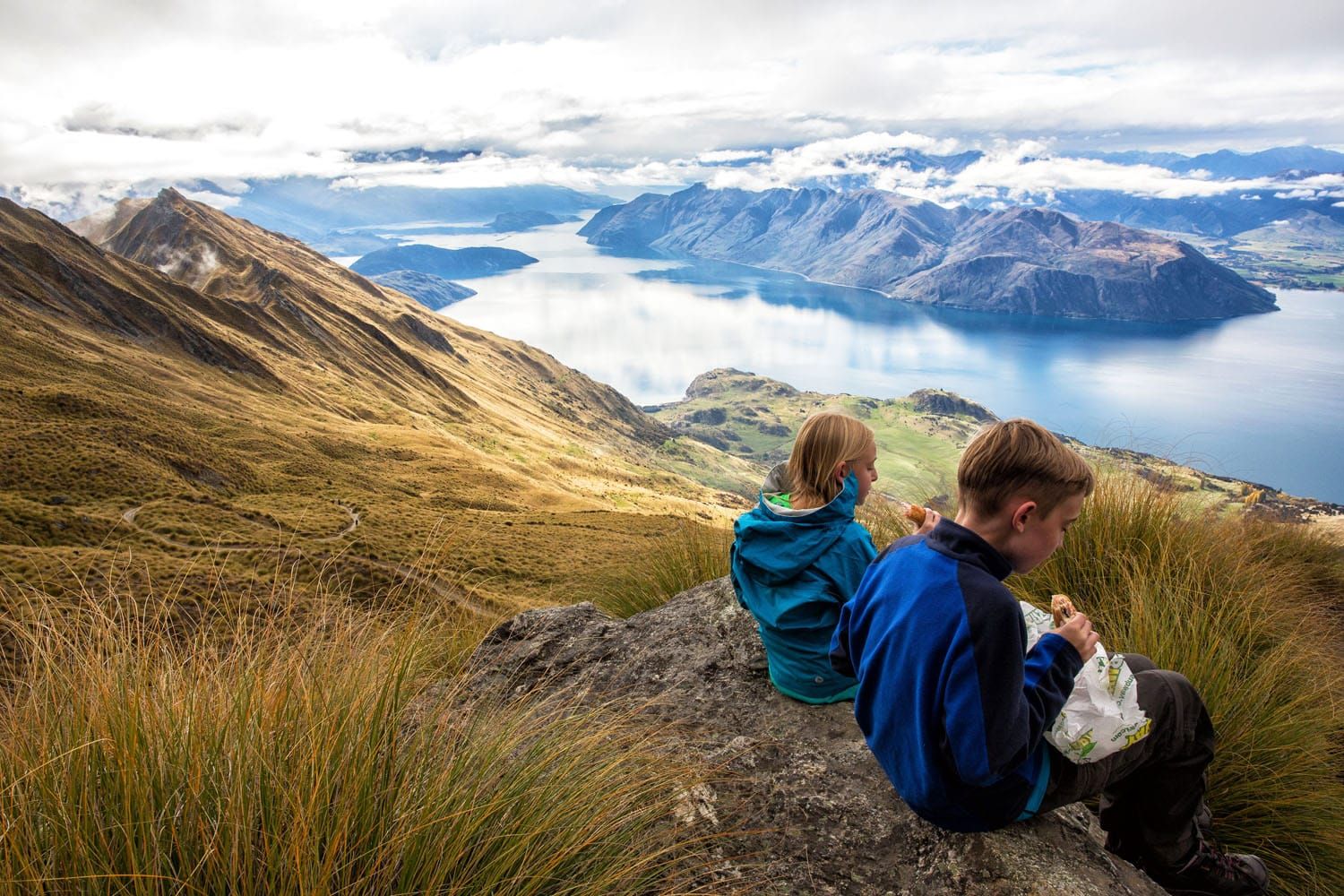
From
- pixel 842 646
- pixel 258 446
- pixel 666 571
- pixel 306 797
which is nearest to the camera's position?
pixel 306 797

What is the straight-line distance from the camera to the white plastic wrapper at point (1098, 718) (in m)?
2.90

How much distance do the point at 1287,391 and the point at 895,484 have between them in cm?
26035

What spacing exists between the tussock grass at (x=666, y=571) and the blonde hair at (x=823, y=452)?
3005 mm

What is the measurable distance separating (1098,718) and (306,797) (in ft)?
10.4

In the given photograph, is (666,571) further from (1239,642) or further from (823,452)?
(1239,642)

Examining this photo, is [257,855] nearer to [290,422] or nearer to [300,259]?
[290,422]

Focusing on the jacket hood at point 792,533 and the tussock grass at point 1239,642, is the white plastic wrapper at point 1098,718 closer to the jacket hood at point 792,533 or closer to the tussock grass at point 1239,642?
the tussock grass at point 1239,642

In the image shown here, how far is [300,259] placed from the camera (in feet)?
615

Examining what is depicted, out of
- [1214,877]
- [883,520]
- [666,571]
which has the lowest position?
[666,571]

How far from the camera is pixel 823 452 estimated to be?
4.10 metres

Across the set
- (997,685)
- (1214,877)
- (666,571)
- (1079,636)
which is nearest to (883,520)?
(666,571)

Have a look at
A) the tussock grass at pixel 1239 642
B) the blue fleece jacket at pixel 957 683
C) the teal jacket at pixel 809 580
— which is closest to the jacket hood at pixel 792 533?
the teal jacket at pixel 809 580

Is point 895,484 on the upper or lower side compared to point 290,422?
upper

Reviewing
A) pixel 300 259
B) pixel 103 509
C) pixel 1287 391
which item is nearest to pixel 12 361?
pixel 103 509
